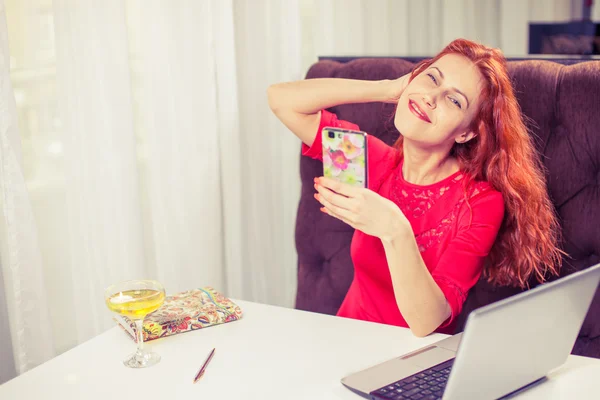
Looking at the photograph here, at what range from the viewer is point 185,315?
1237 mm

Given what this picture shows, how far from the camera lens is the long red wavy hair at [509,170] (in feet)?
4.63

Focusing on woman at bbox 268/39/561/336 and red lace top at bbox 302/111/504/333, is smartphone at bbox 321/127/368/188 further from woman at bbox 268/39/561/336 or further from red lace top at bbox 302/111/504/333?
red lace top at bbox 302/111/504/333

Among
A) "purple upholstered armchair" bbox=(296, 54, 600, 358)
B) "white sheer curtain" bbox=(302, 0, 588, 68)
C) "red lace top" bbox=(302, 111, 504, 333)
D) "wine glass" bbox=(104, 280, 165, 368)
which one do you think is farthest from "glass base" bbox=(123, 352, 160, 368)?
"white sheer curtain" bbox=(302, 0, 588, 68)

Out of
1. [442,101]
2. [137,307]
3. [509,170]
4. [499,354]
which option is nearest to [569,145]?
[509,170]

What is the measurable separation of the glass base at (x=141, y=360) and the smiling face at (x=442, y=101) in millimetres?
668

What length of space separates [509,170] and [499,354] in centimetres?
59

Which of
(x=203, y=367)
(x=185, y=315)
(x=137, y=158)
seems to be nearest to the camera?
(x=203, y=367)

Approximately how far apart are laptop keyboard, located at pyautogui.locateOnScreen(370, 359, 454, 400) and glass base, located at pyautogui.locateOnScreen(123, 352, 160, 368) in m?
0.36

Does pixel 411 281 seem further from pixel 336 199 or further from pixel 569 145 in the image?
pixel 569 145

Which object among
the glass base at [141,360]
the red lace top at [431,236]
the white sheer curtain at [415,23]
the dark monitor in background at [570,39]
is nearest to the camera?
the glass base at [141,360]

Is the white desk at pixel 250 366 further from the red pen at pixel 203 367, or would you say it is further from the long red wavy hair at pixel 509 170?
the long red wavy hair at pixel 509 170

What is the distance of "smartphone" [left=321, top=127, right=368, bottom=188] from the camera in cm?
121

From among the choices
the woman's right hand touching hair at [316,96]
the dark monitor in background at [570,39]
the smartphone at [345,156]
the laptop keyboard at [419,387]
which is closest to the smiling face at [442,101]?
the woman's right hand touching hair at [316,96]

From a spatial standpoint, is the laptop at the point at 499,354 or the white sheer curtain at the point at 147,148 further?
the white sheer curtain at the point at 147,148
